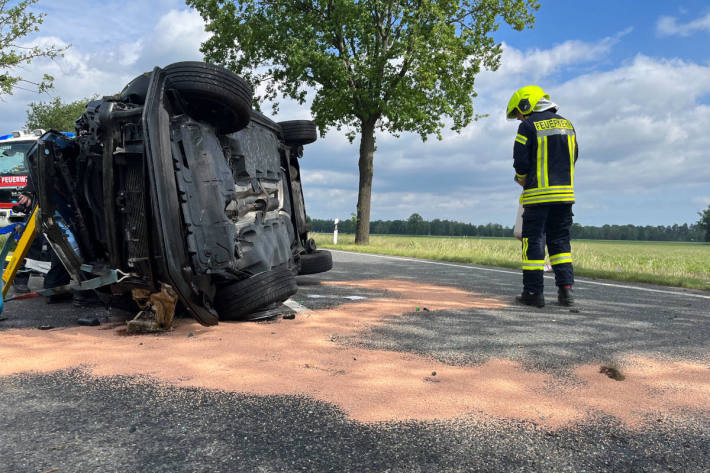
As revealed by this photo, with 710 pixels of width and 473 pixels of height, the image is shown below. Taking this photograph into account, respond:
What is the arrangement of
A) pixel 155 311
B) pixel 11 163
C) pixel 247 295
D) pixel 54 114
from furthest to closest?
pixel 54 114 → pixel 11 163 → pixel 247 295 → pixel 155 311

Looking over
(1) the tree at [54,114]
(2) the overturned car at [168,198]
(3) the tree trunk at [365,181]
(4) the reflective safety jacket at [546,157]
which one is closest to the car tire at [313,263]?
(2) the overturned car at [168,198]

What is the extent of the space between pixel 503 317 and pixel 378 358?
1690 millimetres

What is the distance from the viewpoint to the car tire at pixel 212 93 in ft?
10.5

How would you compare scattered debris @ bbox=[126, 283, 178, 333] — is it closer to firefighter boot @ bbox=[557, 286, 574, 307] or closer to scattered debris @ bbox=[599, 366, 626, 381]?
scattered debris @ bbox=[599, 366, 626, 381]

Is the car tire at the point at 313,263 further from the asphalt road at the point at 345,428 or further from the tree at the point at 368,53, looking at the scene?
the tree at the point at 368,53

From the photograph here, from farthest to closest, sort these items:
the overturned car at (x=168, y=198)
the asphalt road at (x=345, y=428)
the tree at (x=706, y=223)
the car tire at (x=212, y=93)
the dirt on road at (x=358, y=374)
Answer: the tree at (x=706, y=223), the car tire at (x=212, y=93), the overturned car at (x=168, y=198), the dirt on road at (x=358, y=374), the asphalt road at (x=345, y=428)

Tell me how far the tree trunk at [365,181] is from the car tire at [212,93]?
14.5m

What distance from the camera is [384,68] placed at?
56.0ft

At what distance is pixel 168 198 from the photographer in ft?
9.70

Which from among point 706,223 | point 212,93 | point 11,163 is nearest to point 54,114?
point 11,163

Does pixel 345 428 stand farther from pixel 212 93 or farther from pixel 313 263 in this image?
pixel 313 263

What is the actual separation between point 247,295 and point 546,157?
3.12 metres

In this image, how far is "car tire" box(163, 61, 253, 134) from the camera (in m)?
3.20

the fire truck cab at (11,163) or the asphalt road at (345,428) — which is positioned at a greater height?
the fire truck cab at (11,163)
